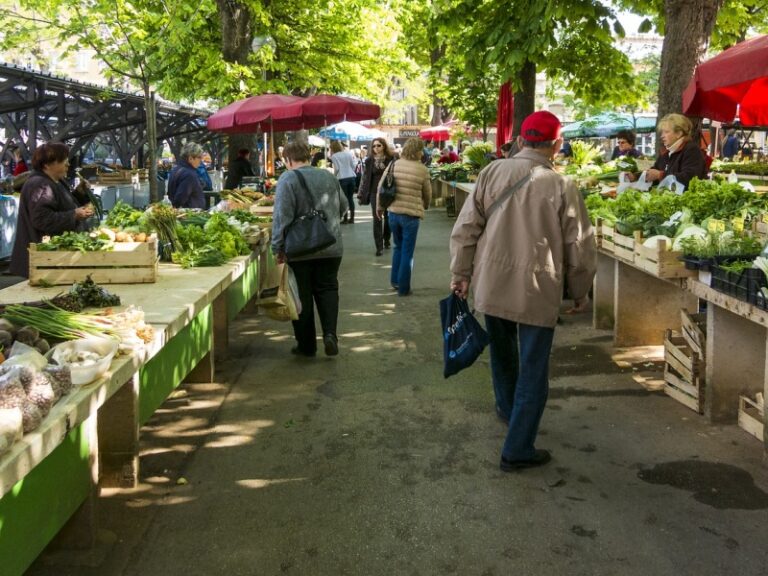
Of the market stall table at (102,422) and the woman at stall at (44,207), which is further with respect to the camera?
the woman at stall at (44,207)

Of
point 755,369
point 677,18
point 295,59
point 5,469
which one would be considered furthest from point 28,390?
point 295,59

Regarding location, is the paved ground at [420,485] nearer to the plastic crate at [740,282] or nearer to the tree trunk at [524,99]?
the plastic crate at [740,282]

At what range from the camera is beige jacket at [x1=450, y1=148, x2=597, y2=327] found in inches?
173

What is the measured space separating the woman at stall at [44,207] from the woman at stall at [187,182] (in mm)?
3955

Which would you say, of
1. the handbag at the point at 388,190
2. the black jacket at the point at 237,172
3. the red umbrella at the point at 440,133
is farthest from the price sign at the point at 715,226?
the red umbrella at the point at 440,133

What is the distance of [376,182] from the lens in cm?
1450

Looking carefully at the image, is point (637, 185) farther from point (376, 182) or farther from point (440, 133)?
point (440, 133)

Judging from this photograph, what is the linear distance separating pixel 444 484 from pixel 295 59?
70.5ft

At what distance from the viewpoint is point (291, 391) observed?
247 inches

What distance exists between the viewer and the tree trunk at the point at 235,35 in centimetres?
1722

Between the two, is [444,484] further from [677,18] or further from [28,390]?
[677,18]

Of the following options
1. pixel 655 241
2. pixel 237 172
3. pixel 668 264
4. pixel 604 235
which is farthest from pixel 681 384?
pixel 237 172

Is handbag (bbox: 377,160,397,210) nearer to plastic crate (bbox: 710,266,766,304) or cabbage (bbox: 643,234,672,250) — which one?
cabbage (bbox: 643,234,672,250)

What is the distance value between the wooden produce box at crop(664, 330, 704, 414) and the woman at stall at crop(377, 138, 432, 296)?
4194 mm
